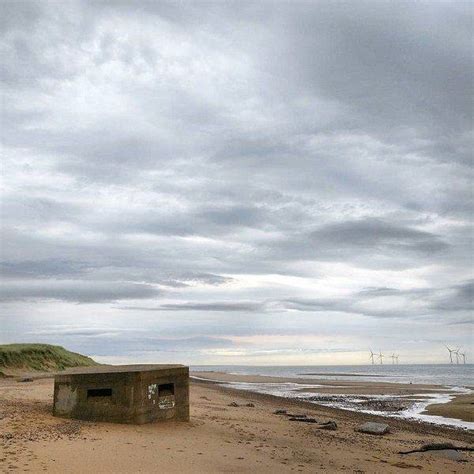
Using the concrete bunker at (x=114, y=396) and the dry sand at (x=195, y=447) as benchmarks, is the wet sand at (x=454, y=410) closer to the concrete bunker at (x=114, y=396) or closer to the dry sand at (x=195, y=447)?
the dry sand at (x=195, y=447)

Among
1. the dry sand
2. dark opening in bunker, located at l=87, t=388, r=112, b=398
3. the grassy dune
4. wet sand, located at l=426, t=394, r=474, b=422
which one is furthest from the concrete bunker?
the grassy dune

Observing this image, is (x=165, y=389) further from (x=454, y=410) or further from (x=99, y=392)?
(x=454, y=410)

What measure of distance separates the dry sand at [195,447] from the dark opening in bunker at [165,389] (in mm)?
1005

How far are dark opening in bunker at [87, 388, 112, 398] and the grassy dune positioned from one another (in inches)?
1211

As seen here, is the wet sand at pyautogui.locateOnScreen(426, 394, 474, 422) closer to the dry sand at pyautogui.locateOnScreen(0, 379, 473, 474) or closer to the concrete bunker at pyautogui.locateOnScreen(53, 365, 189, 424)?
the dry sand at pyautogui.locateOnScreen(0, 379, 473, 474)

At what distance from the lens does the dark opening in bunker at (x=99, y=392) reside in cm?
1756

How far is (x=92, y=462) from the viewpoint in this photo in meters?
12.0

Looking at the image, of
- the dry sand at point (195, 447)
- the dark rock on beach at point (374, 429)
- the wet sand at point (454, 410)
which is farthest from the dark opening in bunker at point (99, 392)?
the wet sand at point (454, 410)

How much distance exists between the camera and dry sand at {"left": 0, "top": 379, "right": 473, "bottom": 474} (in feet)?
40.0

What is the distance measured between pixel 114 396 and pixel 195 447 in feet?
12.8

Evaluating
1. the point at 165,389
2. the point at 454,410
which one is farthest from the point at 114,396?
the point at 454,410

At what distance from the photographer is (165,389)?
18891 millimetres

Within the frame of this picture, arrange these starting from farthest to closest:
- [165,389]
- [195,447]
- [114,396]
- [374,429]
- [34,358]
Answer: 1. [34,358]
2. [374,429]
3. [165,389]
4. [114,396]
5. [195,447]

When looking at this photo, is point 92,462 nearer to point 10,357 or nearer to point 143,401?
point 143,401
